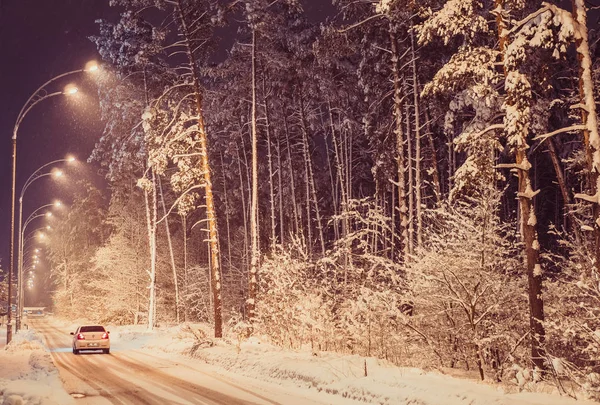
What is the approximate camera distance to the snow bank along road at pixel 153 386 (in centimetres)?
1225

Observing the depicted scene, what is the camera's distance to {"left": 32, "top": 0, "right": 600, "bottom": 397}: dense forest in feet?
39.4

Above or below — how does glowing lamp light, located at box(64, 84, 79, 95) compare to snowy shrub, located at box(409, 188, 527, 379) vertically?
above

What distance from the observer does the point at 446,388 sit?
10.6m

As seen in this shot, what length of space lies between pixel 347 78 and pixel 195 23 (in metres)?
15.6

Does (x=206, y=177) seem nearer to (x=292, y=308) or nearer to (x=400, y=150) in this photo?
(x=400, y=150)

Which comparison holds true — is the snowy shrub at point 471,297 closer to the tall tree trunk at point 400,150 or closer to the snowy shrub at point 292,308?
the snowy shrub at point 292,308

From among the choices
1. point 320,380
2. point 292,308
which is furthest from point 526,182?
point 292,308

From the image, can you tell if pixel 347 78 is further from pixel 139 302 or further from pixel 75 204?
pixel 75 204

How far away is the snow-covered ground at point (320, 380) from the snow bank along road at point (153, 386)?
603mm

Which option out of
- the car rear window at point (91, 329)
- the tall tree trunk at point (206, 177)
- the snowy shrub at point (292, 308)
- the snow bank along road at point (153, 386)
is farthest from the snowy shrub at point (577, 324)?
the car rear window at point (91, 329)

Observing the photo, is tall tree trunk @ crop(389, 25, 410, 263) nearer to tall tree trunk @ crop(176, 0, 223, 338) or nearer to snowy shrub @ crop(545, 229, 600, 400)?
snowy shrub @ crop(545, 229, 600, 400)

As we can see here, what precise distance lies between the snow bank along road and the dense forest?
141 inches

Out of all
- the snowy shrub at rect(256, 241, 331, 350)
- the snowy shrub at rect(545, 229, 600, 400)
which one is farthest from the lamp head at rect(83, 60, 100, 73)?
the snowy shrub at rect(545, 229, 600, 400)

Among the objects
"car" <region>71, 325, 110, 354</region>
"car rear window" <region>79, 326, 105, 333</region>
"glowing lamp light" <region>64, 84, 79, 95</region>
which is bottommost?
"car" <region>71, 325, 110, 354</region>
